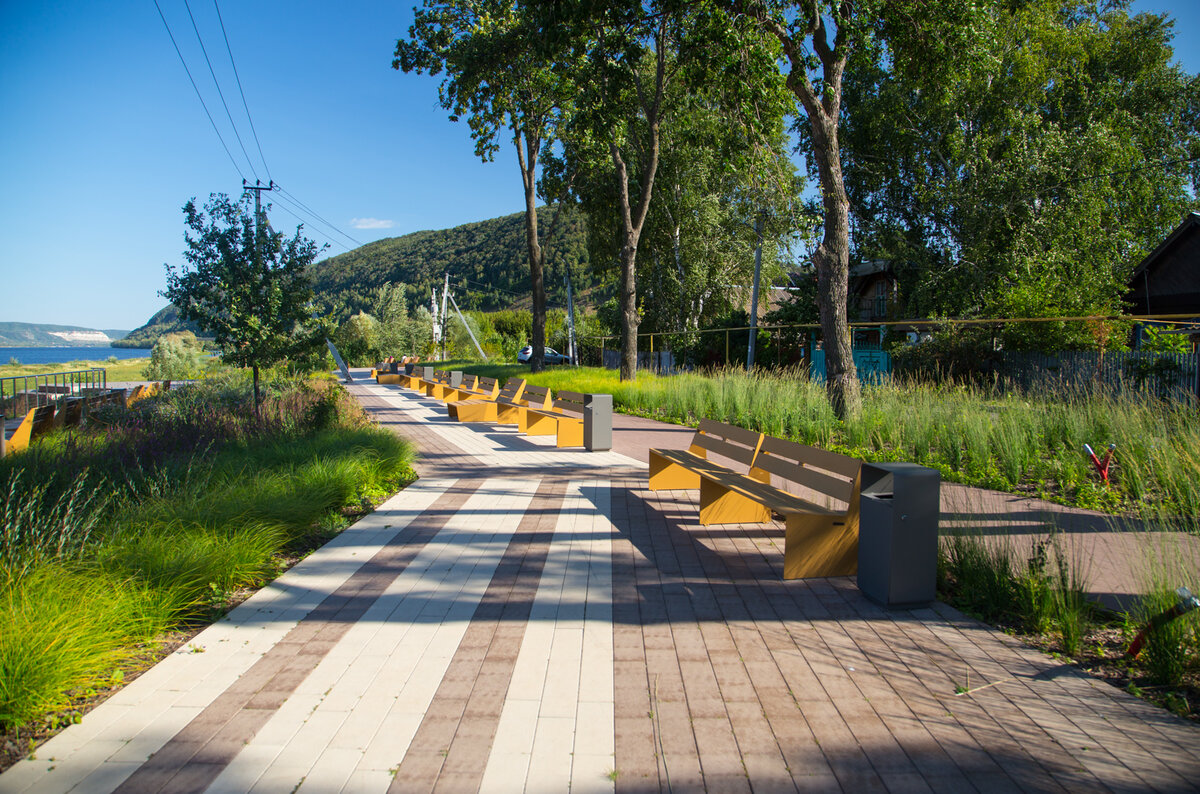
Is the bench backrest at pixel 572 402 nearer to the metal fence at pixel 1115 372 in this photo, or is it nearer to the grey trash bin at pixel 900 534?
the metal fence at pixel 1115 372

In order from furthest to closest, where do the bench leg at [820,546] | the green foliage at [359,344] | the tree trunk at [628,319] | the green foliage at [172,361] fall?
1. the green foliage at [359,344]
2. the green foliage at [172,361]
3. the tree trunk at [628,319]
4. the bench leg at [820,546]

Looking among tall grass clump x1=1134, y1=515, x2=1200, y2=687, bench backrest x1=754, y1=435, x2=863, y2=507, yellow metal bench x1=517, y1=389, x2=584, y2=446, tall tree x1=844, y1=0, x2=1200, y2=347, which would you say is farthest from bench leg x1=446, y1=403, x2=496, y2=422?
tall tree x1=844, y1=0, x2=1200, y2=347

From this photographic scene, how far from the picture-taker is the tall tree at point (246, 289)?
39.4 feet

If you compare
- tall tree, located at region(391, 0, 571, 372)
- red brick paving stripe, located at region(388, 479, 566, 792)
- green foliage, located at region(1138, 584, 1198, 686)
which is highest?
tall tree, located at region(391, 0, 571, 372)

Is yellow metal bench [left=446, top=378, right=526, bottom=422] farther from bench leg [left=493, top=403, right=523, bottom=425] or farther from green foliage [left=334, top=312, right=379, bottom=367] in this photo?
green foliage [left=334, top=312, right=379, bottom=367]

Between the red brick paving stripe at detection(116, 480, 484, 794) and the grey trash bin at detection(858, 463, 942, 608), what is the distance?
10.7ft

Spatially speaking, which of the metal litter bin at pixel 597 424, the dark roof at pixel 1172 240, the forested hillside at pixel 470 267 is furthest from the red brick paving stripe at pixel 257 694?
the forested hillside at pixel 470 267

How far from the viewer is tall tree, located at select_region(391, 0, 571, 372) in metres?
18.9

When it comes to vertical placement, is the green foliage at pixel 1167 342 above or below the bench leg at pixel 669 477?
above

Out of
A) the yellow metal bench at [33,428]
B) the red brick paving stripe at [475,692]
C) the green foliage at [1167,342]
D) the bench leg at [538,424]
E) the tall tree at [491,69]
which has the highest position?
the tall tree at [491,69]

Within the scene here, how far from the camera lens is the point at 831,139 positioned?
34.9ft

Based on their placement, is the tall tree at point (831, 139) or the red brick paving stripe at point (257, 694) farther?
the tall tree at point (831, 139)

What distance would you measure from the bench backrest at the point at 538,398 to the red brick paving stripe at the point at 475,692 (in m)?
8.42

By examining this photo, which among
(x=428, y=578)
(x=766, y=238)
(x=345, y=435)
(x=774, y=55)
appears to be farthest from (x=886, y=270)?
(x=428, y=578)
